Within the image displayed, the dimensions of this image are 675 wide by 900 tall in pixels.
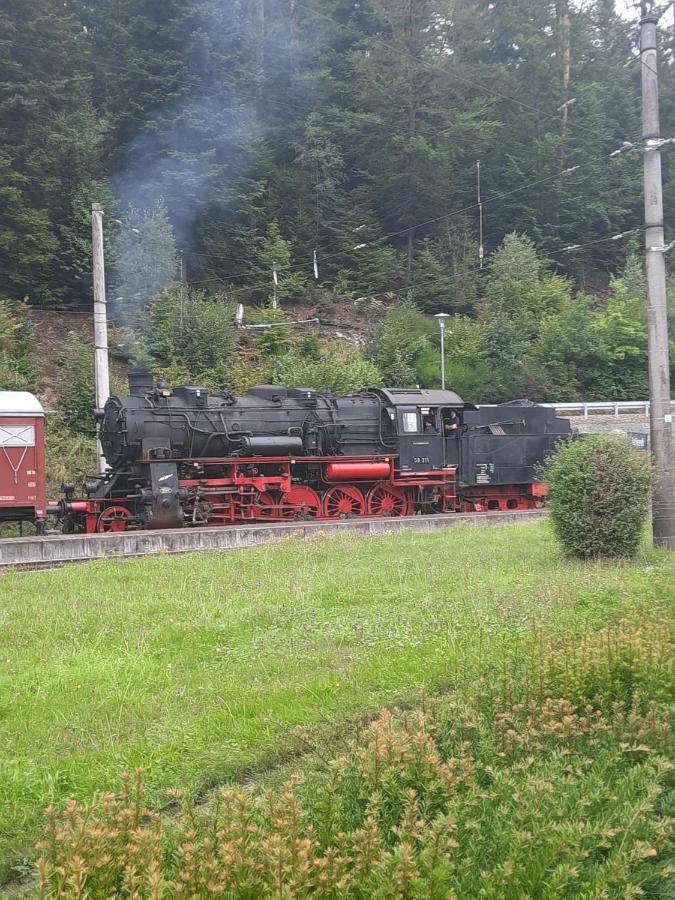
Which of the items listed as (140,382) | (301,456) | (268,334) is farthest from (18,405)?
(268,334)

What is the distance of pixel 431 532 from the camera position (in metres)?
16.8

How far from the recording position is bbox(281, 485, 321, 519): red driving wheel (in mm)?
19625

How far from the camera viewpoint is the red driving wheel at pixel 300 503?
773 inches

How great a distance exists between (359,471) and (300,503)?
5.44ft

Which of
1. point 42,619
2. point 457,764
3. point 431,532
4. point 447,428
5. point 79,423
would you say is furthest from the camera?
point 79,423

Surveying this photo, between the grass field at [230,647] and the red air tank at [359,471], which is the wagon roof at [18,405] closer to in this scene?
the red air tank at [359,471]

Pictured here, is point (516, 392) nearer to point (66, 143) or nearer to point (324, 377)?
point (324, 377)

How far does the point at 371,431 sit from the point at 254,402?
10.1ft

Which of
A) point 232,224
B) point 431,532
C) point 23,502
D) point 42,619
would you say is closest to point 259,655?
point 42,619

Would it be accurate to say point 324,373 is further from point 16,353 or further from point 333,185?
point 333,185

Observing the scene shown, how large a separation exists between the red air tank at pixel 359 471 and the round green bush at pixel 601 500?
28.0 feet

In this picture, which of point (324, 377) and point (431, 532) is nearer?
point (431, 532)

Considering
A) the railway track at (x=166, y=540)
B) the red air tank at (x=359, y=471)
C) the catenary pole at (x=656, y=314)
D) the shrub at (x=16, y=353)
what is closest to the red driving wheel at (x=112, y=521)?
the railway track at (x=166, y=540)

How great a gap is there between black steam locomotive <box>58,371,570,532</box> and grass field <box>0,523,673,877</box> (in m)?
6.06
